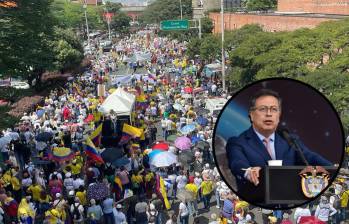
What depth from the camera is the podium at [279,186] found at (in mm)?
3125

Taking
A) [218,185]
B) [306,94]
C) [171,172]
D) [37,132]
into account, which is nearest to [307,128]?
[306,94]

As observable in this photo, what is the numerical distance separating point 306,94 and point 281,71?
58.6ft

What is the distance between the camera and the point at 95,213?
1148cm

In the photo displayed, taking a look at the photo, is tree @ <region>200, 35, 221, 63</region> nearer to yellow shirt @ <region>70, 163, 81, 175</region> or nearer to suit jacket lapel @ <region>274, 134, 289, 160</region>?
yellow shirt @ <region>70, 163, 81, 175</region>

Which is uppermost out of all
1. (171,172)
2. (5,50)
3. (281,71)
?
(5,50)

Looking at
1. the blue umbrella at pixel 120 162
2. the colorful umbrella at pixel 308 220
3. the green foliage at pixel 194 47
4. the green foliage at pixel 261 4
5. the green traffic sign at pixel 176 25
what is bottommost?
the blue umbrella at pixel 120 162

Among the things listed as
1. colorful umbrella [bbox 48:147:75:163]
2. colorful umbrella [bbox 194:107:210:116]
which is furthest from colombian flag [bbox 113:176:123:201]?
colorful umbrella [bbox 194:107:210:116]

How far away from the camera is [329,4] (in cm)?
4266

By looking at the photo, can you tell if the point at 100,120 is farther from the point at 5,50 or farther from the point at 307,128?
the point at 307,128

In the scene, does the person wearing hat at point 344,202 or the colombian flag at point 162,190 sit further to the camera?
the colombian flag at point 162,190

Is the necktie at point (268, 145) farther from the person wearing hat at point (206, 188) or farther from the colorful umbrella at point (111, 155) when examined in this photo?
the colorful umbrella at point (111, 155)

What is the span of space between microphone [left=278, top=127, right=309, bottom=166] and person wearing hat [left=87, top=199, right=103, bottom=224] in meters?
8.95

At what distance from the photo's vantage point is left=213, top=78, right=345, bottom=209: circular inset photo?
3074mm

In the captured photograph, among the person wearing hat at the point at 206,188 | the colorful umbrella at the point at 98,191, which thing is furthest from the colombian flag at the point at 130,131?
the colorful umbrella at the point at 98,191
